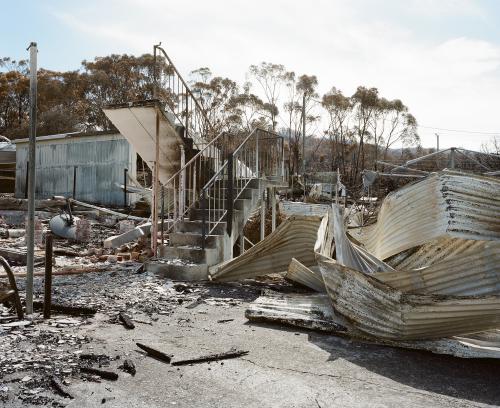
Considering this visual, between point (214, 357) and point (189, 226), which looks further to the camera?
point (189, 226)

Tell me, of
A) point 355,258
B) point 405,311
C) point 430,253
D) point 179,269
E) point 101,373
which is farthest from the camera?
point 179,269

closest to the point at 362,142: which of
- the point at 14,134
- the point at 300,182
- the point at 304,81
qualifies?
the point at 304,81

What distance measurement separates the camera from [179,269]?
751cm

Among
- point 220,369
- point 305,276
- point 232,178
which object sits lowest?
point 220,369

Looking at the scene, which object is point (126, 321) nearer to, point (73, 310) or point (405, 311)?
point (73, 310)

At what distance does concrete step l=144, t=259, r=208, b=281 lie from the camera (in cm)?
749

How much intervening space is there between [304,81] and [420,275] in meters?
38.9

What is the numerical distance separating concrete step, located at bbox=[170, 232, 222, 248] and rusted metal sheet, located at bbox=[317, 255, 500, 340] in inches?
136

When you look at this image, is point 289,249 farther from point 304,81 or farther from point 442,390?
point 304,81

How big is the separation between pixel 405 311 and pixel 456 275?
0.77 metres

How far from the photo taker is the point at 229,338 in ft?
15.4

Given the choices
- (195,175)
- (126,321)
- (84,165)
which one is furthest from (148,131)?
(84,165)

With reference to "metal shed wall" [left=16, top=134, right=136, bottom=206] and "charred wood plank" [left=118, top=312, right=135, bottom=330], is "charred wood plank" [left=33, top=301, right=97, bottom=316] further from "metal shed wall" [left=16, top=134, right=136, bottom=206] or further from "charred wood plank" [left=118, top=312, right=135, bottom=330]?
"metal shed wall" [left=16, top=134, right=136, bottom=206]

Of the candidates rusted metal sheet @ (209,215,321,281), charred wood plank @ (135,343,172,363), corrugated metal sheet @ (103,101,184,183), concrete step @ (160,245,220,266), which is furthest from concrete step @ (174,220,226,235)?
charred wood plank @ (135,343,172,363)
